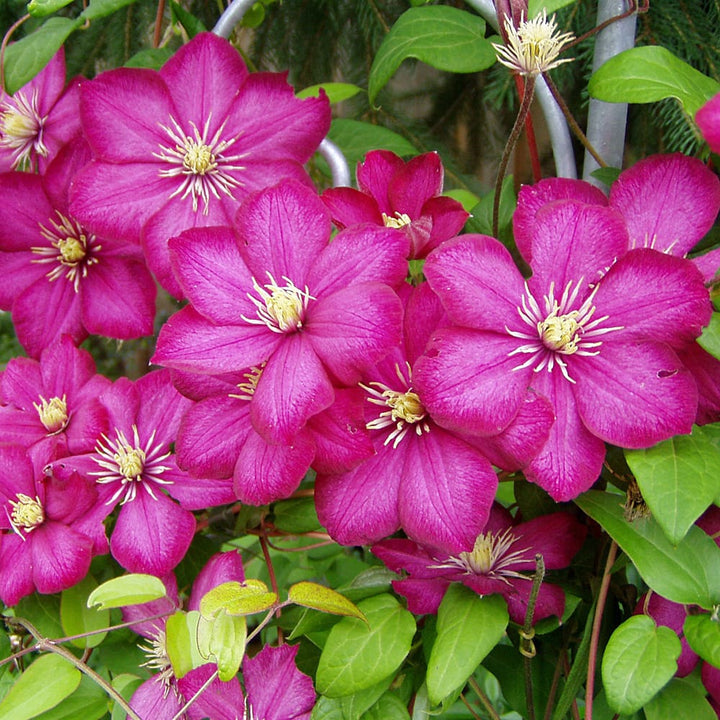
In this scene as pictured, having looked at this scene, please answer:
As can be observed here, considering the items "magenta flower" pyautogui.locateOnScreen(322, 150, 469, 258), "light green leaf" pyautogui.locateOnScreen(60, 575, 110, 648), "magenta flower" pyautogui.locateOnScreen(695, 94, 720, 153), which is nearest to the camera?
"magenta flower" pyautogui.locateOnScreen(695, 94, 720, 153)

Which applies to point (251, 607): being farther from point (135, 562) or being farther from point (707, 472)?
point (707, 472)

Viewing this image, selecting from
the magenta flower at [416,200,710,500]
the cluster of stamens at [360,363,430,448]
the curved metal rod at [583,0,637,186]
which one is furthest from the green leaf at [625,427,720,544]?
the curved metal rod at [583,0,637,186]

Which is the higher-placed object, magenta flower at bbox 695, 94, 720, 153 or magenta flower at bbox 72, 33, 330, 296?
magenta flower at bbox 695, 94, 720, 153

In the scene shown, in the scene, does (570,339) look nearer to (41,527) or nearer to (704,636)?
(704,636)

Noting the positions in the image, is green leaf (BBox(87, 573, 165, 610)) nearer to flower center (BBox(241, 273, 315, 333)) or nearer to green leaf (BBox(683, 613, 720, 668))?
flower center (BBox(241, 273, 315, 333))

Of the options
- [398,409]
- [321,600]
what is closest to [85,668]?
[321,600]

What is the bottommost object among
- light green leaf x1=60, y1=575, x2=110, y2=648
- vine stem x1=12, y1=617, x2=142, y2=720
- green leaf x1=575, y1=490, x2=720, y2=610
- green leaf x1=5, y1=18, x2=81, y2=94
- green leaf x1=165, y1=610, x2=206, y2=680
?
light green leaf x1=60, y1=575, x2=110, y2=648
